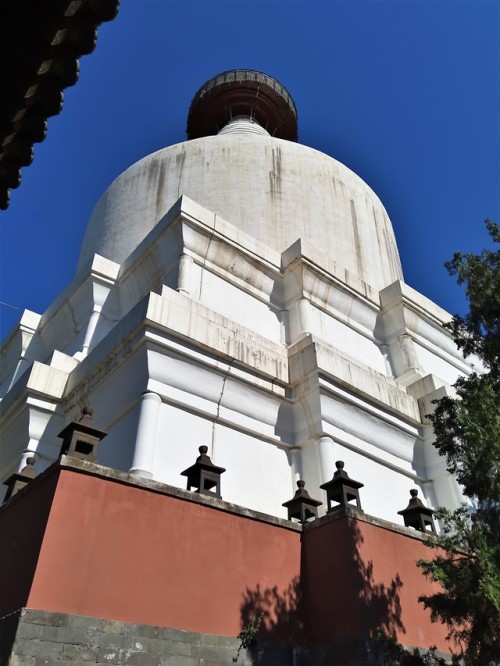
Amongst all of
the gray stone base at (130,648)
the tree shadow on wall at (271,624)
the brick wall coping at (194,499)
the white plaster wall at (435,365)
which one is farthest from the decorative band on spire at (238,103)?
the gray stone base at (130,648)

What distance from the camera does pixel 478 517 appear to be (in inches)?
231

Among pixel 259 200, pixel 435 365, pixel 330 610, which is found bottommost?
pixel 330 610

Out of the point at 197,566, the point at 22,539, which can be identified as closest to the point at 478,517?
the point at 197,566

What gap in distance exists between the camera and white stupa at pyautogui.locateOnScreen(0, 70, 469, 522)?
30.4 feet

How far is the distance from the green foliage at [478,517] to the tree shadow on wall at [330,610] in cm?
60

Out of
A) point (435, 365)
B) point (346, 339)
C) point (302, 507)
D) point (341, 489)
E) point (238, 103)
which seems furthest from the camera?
point (238, 103)

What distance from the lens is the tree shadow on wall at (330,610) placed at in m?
6.01

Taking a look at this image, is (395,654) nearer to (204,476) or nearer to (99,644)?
(204,476)

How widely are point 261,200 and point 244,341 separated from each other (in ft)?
21.1

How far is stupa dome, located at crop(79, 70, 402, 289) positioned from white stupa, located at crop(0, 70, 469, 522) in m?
0.06

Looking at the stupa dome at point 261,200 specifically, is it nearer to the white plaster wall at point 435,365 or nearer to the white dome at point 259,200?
the white dome at point 259,200

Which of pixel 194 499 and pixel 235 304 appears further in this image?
pixel 235 304

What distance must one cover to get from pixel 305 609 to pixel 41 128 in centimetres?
566

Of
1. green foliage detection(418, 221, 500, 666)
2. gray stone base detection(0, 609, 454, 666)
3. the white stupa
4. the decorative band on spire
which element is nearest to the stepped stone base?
gray stone base detection(0, 609, 454, 666)
